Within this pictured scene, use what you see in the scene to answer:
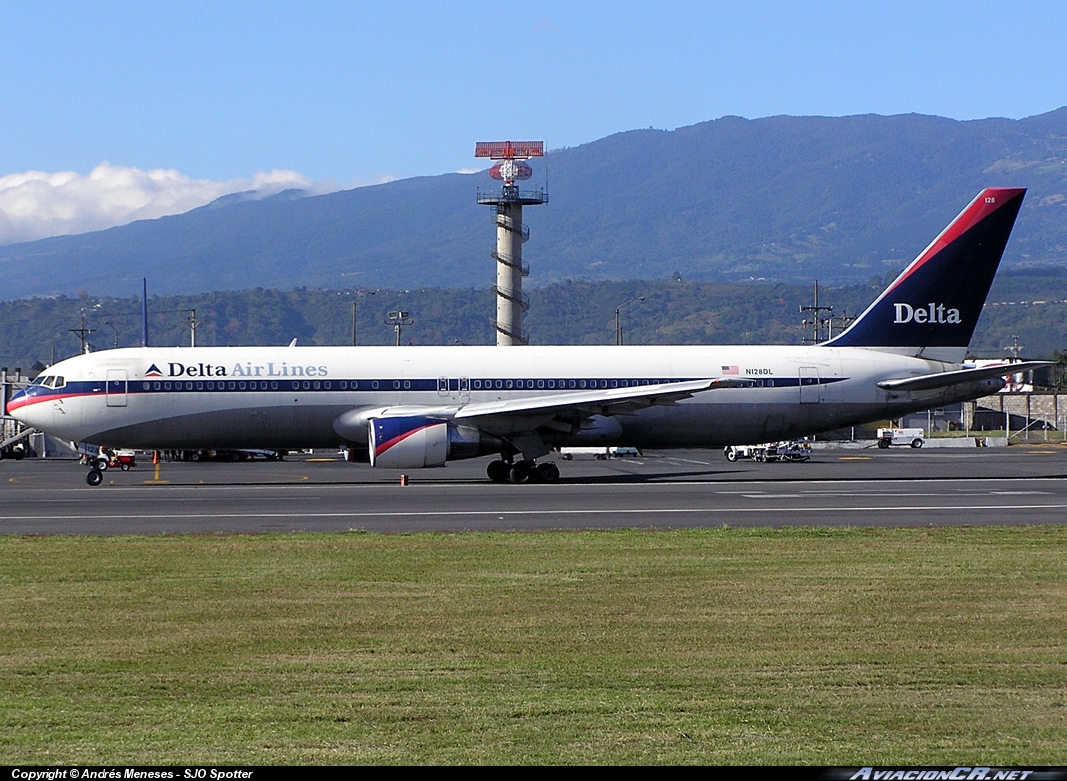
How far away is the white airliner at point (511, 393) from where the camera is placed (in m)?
36.0

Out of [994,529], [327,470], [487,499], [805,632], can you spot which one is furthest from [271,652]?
[327,470]

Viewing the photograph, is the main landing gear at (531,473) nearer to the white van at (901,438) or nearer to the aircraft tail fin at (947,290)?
the aircraft tail fin at (947,290)

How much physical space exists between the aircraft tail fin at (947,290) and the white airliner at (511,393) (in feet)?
0.15

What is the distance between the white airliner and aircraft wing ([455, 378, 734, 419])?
0.21 ft

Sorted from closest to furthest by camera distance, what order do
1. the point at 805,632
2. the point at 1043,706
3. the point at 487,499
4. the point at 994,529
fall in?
the point at 1043,706 → the point at 805,632 → the point at 994,529 → the point at 487,499

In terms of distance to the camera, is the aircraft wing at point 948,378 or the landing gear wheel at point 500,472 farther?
the landing gear wheel at point 500,472

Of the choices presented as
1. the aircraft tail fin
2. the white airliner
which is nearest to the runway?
the white airliner

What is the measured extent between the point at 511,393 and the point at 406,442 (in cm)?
392

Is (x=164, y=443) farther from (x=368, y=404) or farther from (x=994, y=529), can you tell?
(x=994, y=529)

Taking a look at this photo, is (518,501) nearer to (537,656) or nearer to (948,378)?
(948,378)

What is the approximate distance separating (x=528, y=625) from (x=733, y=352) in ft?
88.3

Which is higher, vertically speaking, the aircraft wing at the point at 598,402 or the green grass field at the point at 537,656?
the aircraft wing at the point at 598,402

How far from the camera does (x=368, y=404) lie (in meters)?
36.6

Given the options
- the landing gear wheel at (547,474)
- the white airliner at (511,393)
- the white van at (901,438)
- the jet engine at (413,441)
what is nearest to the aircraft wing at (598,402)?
the white airliner at (511,393)
